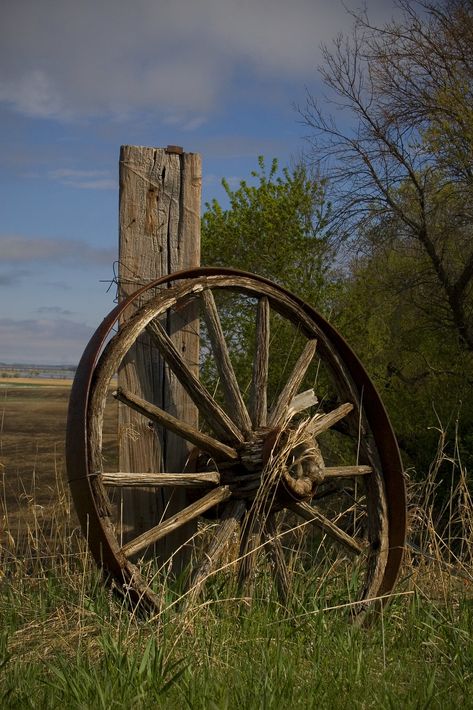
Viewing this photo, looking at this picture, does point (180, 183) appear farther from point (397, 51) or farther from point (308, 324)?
point (397, 51)

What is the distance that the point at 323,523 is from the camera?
17.5ft

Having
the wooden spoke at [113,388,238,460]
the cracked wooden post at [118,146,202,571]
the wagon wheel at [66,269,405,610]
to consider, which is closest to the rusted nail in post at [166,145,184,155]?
the cracked wooden post at [118,146,202,571]

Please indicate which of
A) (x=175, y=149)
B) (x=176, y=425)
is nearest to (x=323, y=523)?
(x=176, y=425)

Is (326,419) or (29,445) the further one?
(29,445)

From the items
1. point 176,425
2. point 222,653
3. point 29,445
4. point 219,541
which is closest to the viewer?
point 222,653

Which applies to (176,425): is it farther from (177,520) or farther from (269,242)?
(269,242)

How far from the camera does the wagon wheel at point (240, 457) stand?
440 cm

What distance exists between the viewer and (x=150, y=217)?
547 centimetres

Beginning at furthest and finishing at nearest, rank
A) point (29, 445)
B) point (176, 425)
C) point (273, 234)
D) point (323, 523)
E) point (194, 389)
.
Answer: point (29, 445), point (273, 234), point (323, 523), point (194, 389), point (176, 425)

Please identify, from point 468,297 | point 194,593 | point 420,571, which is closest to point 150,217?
point 194,593

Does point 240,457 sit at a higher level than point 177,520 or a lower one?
higher

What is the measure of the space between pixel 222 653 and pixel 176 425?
4.96 feet

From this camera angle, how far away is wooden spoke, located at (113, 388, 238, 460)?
488 cm

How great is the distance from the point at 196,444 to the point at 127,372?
23.4 inches
